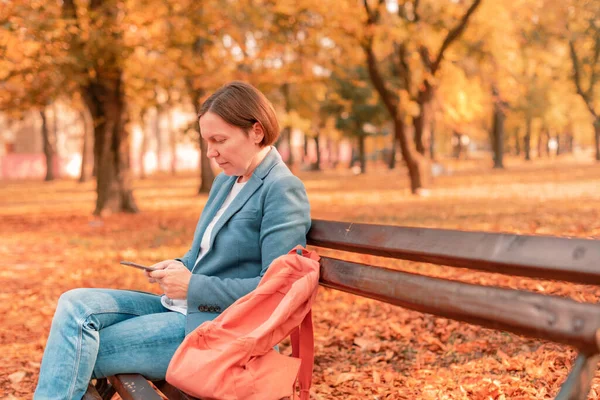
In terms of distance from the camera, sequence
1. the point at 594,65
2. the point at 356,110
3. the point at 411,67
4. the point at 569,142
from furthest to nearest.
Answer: the point at 569,142
the point at 356,110
the point at 594,65
the point at 411,67

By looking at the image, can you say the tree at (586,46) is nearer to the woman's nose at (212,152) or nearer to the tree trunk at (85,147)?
the woman's nose at (212,152)

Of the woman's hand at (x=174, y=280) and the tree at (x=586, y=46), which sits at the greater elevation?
the tree at (x=586, y=46)

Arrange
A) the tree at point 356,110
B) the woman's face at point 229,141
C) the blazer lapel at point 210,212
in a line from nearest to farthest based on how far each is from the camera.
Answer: the woman's face at point 229,141, the blazer lapel at point 210,212, the tree at point 356,110

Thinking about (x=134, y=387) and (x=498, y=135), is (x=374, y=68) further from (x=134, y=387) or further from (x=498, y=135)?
(x=498, y=135)

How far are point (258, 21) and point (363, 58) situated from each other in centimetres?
398

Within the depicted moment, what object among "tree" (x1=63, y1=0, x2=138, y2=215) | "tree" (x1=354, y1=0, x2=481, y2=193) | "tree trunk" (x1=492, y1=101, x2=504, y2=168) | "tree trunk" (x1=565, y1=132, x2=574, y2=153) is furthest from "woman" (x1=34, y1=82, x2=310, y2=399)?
"tree trunk" (x1=565, y1=132, x2=574, y2=153)

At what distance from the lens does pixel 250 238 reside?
113 inches

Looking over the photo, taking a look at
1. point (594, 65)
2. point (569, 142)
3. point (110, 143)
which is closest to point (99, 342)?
point (110, 143)

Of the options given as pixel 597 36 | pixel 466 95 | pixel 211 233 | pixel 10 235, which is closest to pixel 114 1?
pixel 10 235

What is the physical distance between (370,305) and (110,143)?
11212 mm

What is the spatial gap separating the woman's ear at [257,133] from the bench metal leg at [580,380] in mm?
1570

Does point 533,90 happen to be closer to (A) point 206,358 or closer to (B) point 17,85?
(B) point 17,85

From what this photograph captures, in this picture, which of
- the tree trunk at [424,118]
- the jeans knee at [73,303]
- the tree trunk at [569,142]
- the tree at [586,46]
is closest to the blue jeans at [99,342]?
the jeans knee at [73,303]

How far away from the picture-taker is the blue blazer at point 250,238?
2.77 meters
